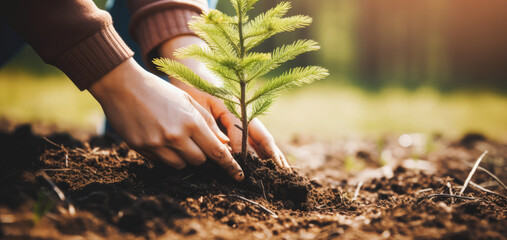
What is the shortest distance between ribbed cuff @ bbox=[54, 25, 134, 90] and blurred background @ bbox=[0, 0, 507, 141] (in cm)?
259

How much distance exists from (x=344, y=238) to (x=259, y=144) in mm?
806

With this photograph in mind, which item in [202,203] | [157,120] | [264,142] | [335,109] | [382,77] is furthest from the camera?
[382,77]

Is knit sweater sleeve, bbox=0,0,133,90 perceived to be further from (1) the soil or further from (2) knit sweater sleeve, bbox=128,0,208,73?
(2) knit sweater sleeve, bbox=128,0,208,73

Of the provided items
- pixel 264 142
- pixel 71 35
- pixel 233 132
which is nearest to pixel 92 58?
pixel 71 35

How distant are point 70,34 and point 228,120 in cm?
85

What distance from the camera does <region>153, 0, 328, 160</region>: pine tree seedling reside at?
1.29m

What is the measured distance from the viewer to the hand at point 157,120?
4.51ft

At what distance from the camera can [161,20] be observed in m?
2.00

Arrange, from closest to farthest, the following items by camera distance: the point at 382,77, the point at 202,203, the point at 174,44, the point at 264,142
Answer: the point at 202,203 < the point at 264,142 < the point at 174,44 < the point at 382,77

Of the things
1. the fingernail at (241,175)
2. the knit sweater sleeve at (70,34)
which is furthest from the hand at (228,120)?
the knit sweater sleeve at (70,34)

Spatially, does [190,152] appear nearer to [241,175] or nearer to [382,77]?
[241,175]

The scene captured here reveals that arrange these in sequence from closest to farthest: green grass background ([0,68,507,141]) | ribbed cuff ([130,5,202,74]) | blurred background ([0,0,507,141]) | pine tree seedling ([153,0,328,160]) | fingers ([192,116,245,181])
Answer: pine tree seedling ([153,0,328,160])
fingers ([192,116,245,181])
ribbed cuff ([130,5,202,74])
green grass background ([0,68,507,141])
blurred background ([0,0,507,141])

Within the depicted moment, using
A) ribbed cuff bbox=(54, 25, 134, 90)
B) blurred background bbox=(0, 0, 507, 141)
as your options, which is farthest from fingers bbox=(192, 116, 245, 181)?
blurred background bbox=(0, 0, 507, 141)

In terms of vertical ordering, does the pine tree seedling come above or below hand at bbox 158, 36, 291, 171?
above
